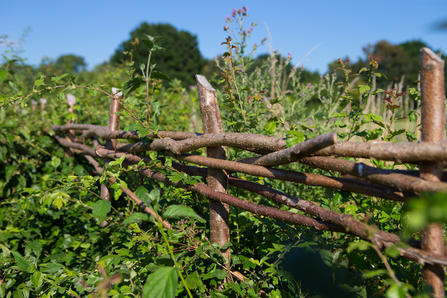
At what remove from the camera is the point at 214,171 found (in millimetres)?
1417

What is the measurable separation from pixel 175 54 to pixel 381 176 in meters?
39.0

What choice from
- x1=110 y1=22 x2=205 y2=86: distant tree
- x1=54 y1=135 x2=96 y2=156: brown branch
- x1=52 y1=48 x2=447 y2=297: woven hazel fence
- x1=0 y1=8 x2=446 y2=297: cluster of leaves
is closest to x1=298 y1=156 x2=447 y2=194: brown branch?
x1=52 y1=48 x2=447 y2=297: woven hazel fence

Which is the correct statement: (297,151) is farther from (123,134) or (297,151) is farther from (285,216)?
(123,134)

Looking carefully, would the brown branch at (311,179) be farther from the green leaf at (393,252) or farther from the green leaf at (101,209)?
the green leaf at (101,209)

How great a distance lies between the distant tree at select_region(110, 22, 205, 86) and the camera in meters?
36.0

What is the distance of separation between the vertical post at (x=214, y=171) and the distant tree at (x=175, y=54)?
34640mm

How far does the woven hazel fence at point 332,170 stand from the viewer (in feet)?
2.53

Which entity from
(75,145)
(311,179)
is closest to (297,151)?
(311,179)

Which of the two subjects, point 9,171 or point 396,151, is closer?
point 396,151

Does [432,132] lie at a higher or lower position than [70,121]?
lower

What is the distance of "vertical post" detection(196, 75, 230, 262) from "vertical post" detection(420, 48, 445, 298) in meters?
0.82

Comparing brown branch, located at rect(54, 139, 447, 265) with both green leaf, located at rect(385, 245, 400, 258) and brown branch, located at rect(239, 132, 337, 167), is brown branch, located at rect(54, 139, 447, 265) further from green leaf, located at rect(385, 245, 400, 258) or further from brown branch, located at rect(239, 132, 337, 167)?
brown branch, located at rect(239, 132, 337, 167)

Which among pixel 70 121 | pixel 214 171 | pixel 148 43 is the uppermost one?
pixel 148 43

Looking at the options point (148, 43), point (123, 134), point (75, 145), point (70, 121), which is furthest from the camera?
point (70, 121)
